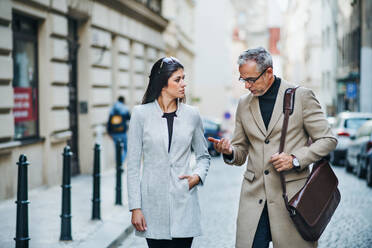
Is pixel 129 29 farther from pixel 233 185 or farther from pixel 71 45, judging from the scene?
pixel 233 185

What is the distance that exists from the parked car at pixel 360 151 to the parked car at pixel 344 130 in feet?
5.60

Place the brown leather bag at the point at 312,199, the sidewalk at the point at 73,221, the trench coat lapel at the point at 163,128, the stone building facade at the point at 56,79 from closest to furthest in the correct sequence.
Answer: the brown leather bag at the point at 312,199 < the trench coat lapel at the point at 163,128 < the sidewalk at the point at 73,221 < the stone building facade at the point at 56,79

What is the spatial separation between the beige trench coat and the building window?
24.5ft

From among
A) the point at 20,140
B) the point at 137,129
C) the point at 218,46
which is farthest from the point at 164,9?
the point at 218,46

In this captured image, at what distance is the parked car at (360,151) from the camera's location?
45.9 feet

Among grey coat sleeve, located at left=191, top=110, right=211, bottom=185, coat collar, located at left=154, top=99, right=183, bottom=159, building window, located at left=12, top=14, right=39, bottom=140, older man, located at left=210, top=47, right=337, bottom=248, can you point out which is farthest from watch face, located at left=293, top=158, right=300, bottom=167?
building window, located at left=12, top=14, right=39, bottom=140

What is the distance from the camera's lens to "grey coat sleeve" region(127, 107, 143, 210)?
391 centimetres

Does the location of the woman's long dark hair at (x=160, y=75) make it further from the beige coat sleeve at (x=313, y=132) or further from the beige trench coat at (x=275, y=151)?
the beige coat sleeve at (x=313, y=132)

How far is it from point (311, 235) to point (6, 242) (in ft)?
13.1

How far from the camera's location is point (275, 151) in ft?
12.9

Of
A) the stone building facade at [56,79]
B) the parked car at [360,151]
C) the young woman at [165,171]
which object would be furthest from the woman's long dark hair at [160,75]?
the parked car at [360,151]

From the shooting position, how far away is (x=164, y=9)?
25.2 m

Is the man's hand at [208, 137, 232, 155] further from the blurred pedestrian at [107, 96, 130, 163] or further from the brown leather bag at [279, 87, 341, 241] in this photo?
the blurred pedestrian at [107, 96, 130, 163]

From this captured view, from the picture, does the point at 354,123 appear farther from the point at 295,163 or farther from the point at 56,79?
the point at 295,163
